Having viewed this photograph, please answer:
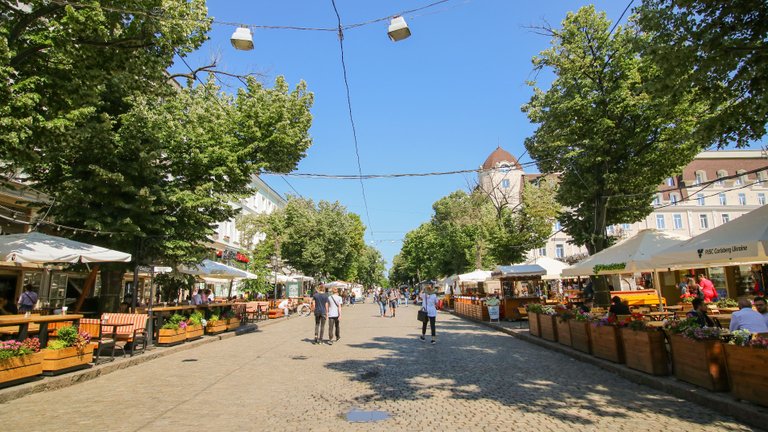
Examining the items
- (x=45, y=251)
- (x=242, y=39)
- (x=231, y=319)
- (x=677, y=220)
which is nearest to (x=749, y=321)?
(x=242, y=39)

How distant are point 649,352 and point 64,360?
35.4 feet

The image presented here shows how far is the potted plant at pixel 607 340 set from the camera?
31.3 ft

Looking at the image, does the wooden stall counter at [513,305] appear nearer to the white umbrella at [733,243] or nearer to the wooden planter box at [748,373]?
the white umbrella at [733,243]

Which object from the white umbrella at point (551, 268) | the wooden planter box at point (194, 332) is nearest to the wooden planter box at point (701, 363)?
the wooden planter box at point (194, 332)

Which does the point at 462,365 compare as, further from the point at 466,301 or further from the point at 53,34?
the point at 466,301

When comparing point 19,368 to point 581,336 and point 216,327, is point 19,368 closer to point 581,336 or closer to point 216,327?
point 216,327

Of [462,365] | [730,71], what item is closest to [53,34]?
[462,365]

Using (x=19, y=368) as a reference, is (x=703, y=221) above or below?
above

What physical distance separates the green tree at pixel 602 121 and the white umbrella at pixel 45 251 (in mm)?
13566

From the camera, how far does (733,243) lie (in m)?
6.98

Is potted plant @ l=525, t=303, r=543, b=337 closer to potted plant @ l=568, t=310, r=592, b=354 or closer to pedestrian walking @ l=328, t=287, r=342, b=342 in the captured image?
potted plant @ l=568, t=310, r=592, b=354

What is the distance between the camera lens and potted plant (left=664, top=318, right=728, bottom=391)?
6629mm

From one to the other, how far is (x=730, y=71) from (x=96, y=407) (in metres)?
10.6

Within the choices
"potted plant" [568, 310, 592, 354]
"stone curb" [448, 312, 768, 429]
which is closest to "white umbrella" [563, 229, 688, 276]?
"potted plant" [568, 310, 592, 354]
